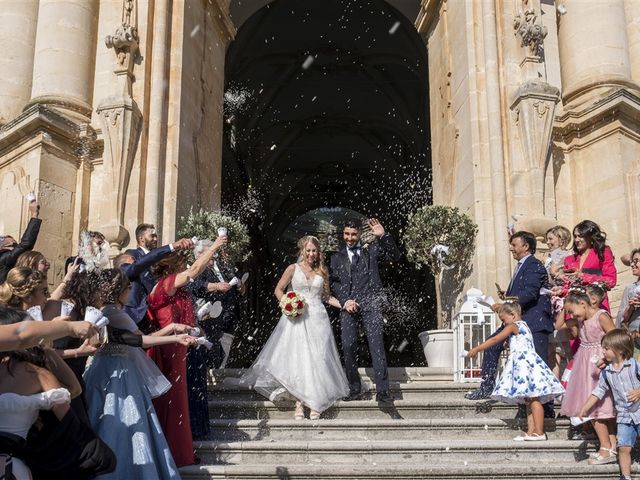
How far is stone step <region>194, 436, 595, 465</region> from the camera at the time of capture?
19.3ft

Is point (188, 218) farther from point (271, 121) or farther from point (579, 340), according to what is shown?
point (271, 121)

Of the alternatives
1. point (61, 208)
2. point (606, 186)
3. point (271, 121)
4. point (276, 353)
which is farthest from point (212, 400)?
point (271, 121)

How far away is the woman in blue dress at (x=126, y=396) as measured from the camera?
4.94 m

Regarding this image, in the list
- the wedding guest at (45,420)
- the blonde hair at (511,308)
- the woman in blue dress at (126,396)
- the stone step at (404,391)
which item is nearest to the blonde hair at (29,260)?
the woman in blue dress at (126,396)

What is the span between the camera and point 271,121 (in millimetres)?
26094

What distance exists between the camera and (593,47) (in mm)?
10914

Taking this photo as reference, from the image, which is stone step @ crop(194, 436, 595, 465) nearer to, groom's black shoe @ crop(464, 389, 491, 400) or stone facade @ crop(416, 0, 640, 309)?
groom's black shoe @ crop(464, 389, 491, 400)

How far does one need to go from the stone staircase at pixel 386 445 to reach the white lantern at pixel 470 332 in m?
1.29

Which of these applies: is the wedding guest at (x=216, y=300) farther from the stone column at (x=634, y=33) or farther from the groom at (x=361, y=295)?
the stone column at (x=634, y=33)

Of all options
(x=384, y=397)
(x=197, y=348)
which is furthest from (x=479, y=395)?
(x=197, y=348)

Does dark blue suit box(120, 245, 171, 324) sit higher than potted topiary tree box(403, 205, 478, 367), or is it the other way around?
potted topiary tree box(403, 205, 478, 367)

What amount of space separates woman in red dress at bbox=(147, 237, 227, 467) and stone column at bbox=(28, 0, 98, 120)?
5.15 meters

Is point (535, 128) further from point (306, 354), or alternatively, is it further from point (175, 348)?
point (175, 348)

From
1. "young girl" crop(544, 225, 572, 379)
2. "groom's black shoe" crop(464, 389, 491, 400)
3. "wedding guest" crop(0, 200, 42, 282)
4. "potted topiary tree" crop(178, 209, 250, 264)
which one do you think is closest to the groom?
"groom's black shoe" crop(464, 389, 491, 400)
